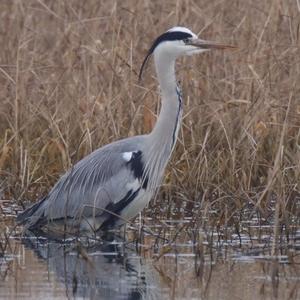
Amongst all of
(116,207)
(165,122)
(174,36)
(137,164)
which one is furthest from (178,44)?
(116,207)

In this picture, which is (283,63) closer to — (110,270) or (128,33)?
(128,33)

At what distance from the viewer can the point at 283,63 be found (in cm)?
848

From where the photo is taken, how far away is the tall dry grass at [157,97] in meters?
7.67

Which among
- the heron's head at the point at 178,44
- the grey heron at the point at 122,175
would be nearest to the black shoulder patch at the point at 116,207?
the grey heron at the point at 122,175

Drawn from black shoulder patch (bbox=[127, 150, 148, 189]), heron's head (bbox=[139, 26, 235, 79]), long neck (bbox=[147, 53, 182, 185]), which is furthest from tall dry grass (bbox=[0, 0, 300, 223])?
heron's head (bbox=[139, 26, 235, 79])

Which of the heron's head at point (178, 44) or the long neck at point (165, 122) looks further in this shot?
the heron's head at point (178, 44)

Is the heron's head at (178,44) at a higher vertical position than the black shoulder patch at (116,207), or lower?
higher

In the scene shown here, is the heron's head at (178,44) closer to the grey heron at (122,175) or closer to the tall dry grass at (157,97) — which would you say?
the grey heron at (122,175)

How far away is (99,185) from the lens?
7.34 metres

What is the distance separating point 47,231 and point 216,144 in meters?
1.61

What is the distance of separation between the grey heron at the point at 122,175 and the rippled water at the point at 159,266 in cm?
22

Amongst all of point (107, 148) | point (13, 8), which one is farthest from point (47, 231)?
point (13, 8)

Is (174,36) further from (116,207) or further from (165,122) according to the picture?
(116,207)

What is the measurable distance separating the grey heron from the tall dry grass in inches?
13.9
